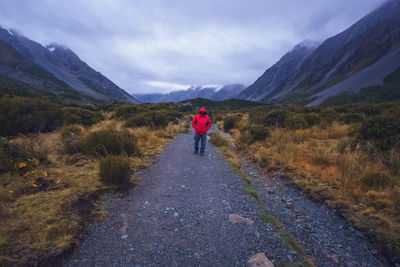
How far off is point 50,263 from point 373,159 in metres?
7.17

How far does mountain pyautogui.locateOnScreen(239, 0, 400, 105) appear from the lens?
3816 inches

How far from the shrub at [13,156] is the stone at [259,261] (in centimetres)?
460

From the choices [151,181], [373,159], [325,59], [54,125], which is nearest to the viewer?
[151,181]

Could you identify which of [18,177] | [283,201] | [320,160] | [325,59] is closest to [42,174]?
[18,177]

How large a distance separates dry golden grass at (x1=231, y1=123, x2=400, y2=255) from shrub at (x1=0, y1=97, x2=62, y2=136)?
376 inches

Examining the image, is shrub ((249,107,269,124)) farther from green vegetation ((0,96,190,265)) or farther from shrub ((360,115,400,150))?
green vegetation ((0,96,190,265))

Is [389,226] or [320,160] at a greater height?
[320,160]

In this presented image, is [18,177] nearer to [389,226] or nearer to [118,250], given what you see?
[118,250]

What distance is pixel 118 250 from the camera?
2.25m

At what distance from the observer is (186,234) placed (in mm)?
2604

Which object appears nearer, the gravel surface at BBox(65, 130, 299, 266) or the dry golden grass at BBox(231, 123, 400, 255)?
the gravel surface at BBox(65, 130, 299, 266)

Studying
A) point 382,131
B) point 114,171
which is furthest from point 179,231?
point 382,131

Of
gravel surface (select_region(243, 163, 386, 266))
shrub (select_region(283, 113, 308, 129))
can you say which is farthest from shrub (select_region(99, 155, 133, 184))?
shrub (select_region(283, 113, 308, 129))

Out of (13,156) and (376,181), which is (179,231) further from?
(376,181)
